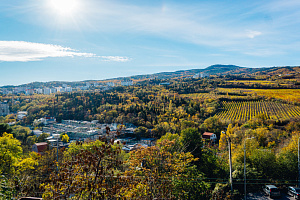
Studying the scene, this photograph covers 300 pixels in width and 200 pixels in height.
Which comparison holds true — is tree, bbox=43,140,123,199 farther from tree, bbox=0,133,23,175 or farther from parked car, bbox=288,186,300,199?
parked car, bbox=288,186,300,199

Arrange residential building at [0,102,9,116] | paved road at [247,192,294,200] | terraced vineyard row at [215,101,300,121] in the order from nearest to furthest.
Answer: paved road at [247,192,294,200], terraced vineyard row at [215,101,300,121], residential building at [0,102,9,116]

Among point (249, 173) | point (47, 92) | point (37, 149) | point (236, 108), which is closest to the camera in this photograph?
point (249, 173)

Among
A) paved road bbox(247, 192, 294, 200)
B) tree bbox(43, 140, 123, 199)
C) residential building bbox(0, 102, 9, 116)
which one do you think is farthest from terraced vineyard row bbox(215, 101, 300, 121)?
residential building bbox(0, 102, 9, 116)

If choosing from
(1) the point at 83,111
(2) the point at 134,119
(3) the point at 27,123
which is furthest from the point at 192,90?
(3) the point at 27,123

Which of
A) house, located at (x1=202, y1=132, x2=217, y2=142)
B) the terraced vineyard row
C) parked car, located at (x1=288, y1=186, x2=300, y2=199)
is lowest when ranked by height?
house, located at (x1=202, y1=132, x2=217, y2=142)

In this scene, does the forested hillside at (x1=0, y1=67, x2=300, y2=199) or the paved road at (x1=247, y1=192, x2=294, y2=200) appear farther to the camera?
the paved road at (x1=247, y1=192, x2=294, y2=200)

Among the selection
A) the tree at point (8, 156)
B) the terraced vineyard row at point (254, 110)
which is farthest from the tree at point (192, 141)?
the terraced vineyard row at point (254, 110)

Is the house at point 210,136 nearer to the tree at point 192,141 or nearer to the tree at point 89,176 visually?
the tree at point 192,141

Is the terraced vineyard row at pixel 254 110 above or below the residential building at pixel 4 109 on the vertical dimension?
above

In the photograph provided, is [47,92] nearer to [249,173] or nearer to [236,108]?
[236,108]
